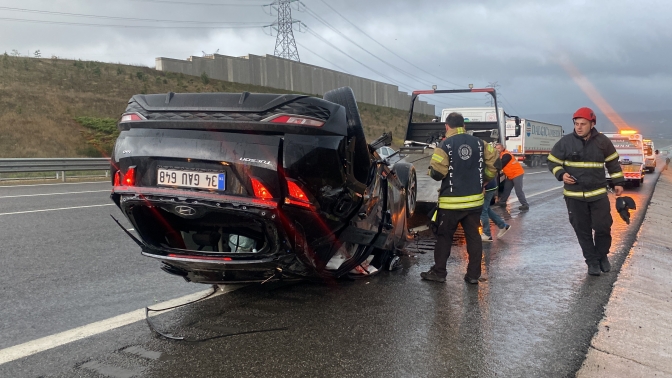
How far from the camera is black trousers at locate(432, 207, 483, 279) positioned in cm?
504

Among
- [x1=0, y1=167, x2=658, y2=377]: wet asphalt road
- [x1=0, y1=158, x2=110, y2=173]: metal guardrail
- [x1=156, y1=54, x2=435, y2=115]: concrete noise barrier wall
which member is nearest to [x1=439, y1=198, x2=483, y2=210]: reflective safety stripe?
[x1=0, y1=167, x2=658, y2=377]: wet asphalt road

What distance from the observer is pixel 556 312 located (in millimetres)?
4188

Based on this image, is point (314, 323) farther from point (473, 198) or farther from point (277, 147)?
point (473, 198)

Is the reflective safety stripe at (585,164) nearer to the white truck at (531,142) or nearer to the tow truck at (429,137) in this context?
the tow truck at (429,137)

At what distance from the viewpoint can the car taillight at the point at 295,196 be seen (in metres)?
3.32

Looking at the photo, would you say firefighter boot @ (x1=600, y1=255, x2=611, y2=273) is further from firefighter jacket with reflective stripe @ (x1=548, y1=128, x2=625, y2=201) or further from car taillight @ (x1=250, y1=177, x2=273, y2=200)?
car taillight @ (x1=250, y1=177, x2=273, y2=200)

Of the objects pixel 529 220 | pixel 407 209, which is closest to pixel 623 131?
pixel 529 220

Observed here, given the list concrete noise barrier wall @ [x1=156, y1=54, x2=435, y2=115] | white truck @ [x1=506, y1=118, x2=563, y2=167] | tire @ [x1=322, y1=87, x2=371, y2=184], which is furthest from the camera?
concrete noise barrier wall @ [x1=156, y1=54, x2=435, y2=115]

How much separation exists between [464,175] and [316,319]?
207 cm

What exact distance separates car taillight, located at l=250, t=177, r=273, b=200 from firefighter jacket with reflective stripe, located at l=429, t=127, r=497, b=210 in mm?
2271

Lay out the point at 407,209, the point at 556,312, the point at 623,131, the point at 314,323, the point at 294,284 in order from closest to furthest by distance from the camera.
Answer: the point at 314,323, the point at 556,312, the point at 294,284, the point at 407,209, the point at 623,131

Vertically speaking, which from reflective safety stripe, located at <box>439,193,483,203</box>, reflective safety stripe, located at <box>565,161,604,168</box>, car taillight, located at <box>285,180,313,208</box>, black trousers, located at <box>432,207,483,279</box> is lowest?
black trousers, located at <box>432,207,483,279</box>

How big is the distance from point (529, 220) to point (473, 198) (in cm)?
487

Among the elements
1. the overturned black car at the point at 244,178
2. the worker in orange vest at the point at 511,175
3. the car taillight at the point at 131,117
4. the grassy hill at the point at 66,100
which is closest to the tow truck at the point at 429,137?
the worker in orange vest at the point at 511,175
